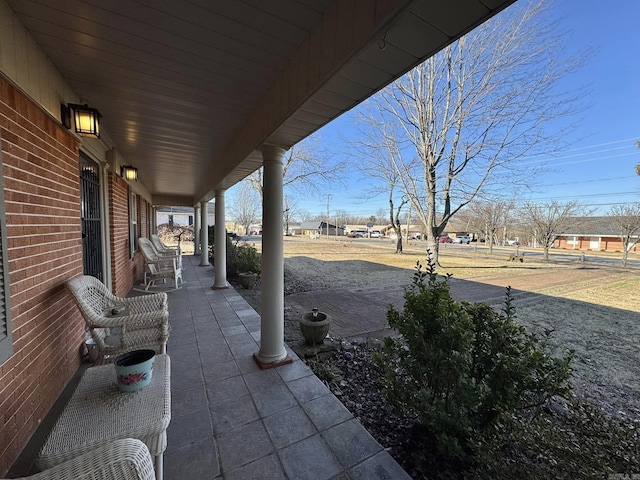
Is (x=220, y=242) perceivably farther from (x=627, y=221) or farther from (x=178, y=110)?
(x=627, y=221)

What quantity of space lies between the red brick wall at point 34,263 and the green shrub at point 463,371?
2262 mm

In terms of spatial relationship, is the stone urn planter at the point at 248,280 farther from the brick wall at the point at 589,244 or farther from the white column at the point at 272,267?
the brick wall at the point at 589,244

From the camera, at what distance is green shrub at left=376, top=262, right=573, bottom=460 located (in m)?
1.55

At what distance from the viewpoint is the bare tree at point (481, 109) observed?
8312 millimetres

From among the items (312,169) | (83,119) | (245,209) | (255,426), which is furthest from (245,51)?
(245,209)

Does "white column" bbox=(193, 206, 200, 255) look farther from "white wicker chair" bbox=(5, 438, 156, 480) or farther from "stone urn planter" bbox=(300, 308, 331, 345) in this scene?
"white wicker chair" bbox=(5, 438, 156, 480)

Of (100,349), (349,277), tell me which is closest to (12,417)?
Result: (100,349)

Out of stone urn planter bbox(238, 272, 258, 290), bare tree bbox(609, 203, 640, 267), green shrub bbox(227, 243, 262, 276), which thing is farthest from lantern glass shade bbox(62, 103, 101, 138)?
bare tree bbox(609, 203, 640, 267)

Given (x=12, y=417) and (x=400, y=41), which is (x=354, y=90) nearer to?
(x=400, y=41)

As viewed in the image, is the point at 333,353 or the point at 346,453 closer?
the point at 346,453

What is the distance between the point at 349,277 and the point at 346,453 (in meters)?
7.19

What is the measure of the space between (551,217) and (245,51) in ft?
63.6

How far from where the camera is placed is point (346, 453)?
165 cm

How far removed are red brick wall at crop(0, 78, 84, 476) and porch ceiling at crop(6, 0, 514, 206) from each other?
487mm
